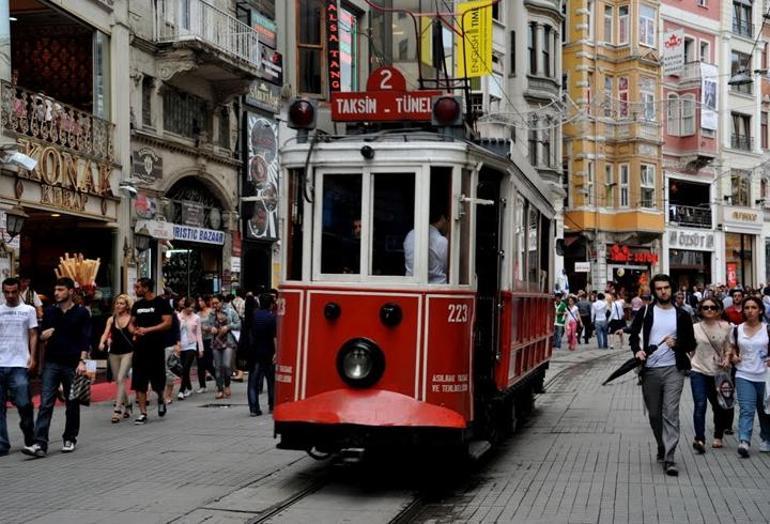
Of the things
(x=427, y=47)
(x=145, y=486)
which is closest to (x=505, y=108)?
(x=427, y=47)

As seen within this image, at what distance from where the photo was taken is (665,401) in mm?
10023

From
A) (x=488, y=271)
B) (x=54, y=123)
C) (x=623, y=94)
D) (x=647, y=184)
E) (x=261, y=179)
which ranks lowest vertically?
(x=488, y=271)

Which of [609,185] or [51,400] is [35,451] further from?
[609,185]

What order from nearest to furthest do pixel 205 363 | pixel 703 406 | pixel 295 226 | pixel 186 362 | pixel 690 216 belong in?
1. pixel 295 226
2. pixel 703 406
3. pixel 186 362
4. pixel 205 363
5. pixel 690 216

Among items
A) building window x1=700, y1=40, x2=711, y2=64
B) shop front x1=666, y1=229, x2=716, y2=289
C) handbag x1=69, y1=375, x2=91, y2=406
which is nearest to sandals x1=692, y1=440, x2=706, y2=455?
handbag x1=69, y1=375, x2=91, y2=406

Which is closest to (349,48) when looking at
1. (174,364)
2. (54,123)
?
(54,123)

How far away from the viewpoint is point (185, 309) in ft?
56.3

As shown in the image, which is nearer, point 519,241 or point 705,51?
point 519,241

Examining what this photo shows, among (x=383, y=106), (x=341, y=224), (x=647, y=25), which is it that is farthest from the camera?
(x=647, y=25)

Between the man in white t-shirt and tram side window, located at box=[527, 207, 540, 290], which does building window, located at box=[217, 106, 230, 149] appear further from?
the man in white t-shirt

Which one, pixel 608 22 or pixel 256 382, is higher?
pixel 608 22

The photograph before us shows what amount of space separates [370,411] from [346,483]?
1128 mm

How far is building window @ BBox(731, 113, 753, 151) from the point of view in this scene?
5147cm

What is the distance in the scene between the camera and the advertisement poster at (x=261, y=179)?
27.1 metres
